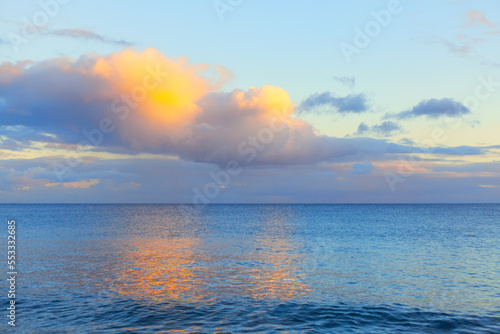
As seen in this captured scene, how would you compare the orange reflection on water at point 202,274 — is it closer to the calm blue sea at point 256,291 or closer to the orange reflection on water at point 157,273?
the orange reflection on water at point 157,273

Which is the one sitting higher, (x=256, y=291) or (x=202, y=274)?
(x=256, y=291)

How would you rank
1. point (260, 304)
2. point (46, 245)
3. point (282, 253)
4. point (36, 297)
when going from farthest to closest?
point (46, 245)
point (282, 253)
point (36, 297)
point (260, 304)

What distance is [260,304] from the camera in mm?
30984

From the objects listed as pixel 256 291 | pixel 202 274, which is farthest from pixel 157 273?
pixel 256 291

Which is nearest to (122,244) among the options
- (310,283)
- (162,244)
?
(162,244)

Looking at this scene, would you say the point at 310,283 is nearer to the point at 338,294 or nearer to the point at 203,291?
the point at 338,294

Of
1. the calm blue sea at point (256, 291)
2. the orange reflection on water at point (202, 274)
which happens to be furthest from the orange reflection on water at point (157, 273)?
the calm blue sea at point (256, 291)

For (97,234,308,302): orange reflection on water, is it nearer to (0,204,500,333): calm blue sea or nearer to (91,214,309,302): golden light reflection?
(91,214,309,302): golden light reflection

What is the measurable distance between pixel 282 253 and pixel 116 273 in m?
25.8

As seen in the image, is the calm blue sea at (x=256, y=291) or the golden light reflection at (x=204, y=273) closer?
the calm blue sea at (x=256, y=291)

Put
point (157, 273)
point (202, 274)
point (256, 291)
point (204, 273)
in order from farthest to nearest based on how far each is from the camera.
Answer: point (157, 273) < point (204, 273) < point (202, 274) < point (256, 291)

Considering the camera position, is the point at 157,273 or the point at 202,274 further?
the point at 157,273

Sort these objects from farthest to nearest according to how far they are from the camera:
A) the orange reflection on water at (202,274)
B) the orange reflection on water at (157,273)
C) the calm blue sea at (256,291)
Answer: the orange reflection on water at (157,273)
the orange reflection on water at (202,274)
the calm blue sea at (256,291)

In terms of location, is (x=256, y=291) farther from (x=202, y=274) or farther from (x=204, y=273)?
(x=204, y=273)
